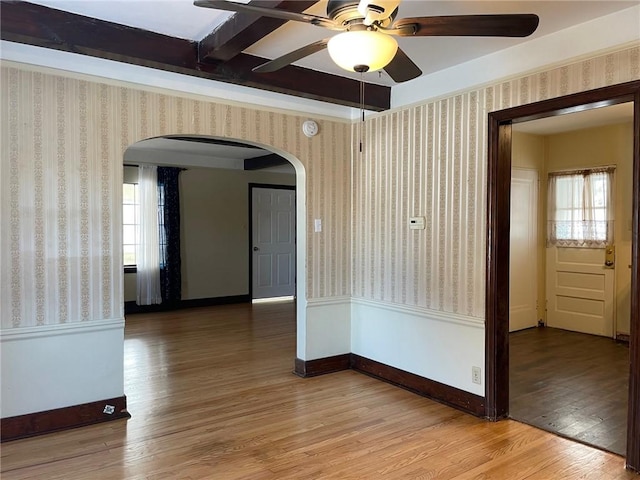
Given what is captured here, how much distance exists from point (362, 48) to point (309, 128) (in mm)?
2355

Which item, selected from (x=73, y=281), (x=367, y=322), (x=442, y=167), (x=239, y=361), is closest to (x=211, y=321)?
(x=239, y=361)

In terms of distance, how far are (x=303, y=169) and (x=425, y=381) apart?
2119 mm

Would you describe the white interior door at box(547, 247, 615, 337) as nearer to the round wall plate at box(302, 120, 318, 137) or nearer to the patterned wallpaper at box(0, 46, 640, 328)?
the patterned wallpaper at box(0, 46, 640, 328)

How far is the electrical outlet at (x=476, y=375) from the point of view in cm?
334

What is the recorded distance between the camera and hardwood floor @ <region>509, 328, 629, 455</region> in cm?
312

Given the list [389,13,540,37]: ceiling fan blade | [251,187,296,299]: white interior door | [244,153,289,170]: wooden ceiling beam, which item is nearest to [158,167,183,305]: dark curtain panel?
[244,153,289,170]: wooden ceiling beam

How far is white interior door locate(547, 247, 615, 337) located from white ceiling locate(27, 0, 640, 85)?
3.86 meters

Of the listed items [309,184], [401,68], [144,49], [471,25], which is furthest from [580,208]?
[144,49]

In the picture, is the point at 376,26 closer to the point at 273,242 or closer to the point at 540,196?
the point at 540,196

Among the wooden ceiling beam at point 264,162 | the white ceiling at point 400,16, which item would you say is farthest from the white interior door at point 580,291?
the wooden ceiling beam at point 264,162

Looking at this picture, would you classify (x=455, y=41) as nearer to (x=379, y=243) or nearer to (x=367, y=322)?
(x=379, y=243)

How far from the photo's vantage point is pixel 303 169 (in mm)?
4203

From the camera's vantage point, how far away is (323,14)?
2.65 metres

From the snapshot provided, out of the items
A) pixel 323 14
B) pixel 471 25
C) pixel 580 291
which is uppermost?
pixel 323 14
